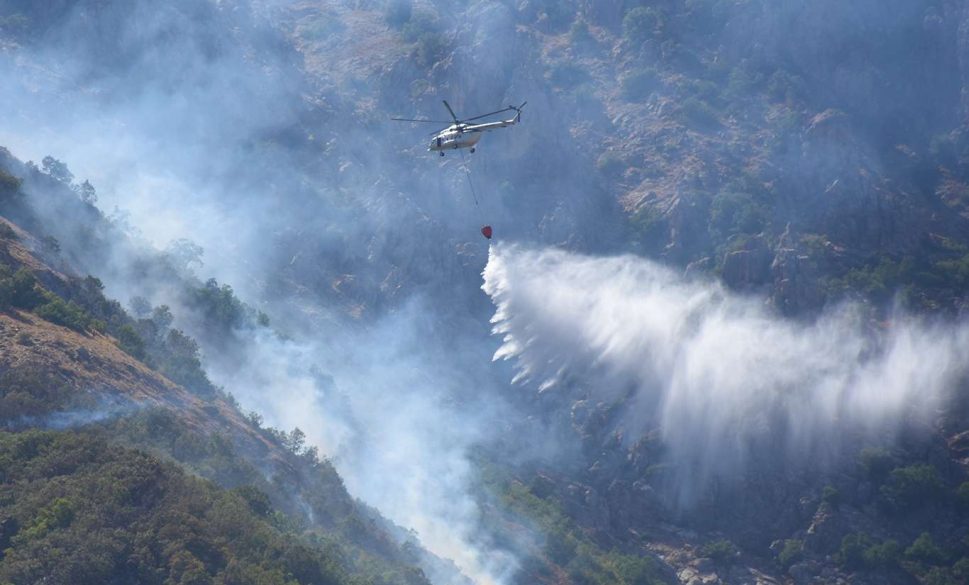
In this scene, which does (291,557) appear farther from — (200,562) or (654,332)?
(654,332)

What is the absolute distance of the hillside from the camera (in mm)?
112438

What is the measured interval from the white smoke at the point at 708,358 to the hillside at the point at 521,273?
1.09ft

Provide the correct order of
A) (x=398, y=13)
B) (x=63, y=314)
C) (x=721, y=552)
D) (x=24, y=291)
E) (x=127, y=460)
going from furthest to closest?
(x=398, y=13) < (x=721, y=552) < (x=63, y=314) < (x=24, y=291) < (x=127, y=460)

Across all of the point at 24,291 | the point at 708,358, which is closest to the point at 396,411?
the point at 708,358

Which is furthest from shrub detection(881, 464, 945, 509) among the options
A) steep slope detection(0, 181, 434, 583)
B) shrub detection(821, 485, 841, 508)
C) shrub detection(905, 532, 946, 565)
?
steep slope detection(0, 181, 434, 583)

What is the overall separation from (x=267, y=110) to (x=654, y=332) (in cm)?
6180

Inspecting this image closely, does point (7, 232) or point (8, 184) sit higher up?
point (8, 184)

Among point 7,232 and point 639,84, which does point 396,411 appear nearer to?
point 7,232

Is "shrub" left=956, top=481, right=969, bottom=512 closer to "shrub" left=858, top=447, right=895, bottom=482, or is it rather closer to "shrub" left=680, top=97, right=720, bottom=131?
"shrub" left=858, top=447, right=895, bottom=482

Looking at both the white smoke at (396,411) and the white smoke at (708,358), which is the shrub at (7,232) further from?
the white smoke at (708,358)

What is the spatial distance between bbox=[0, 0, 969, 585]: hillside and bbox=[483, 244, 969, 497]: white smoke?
331 millimetres

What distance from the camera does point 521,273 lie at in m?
138

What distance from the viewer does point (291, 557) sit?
3287 inches

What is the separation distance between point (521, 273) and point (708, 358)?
24355 millimetres
